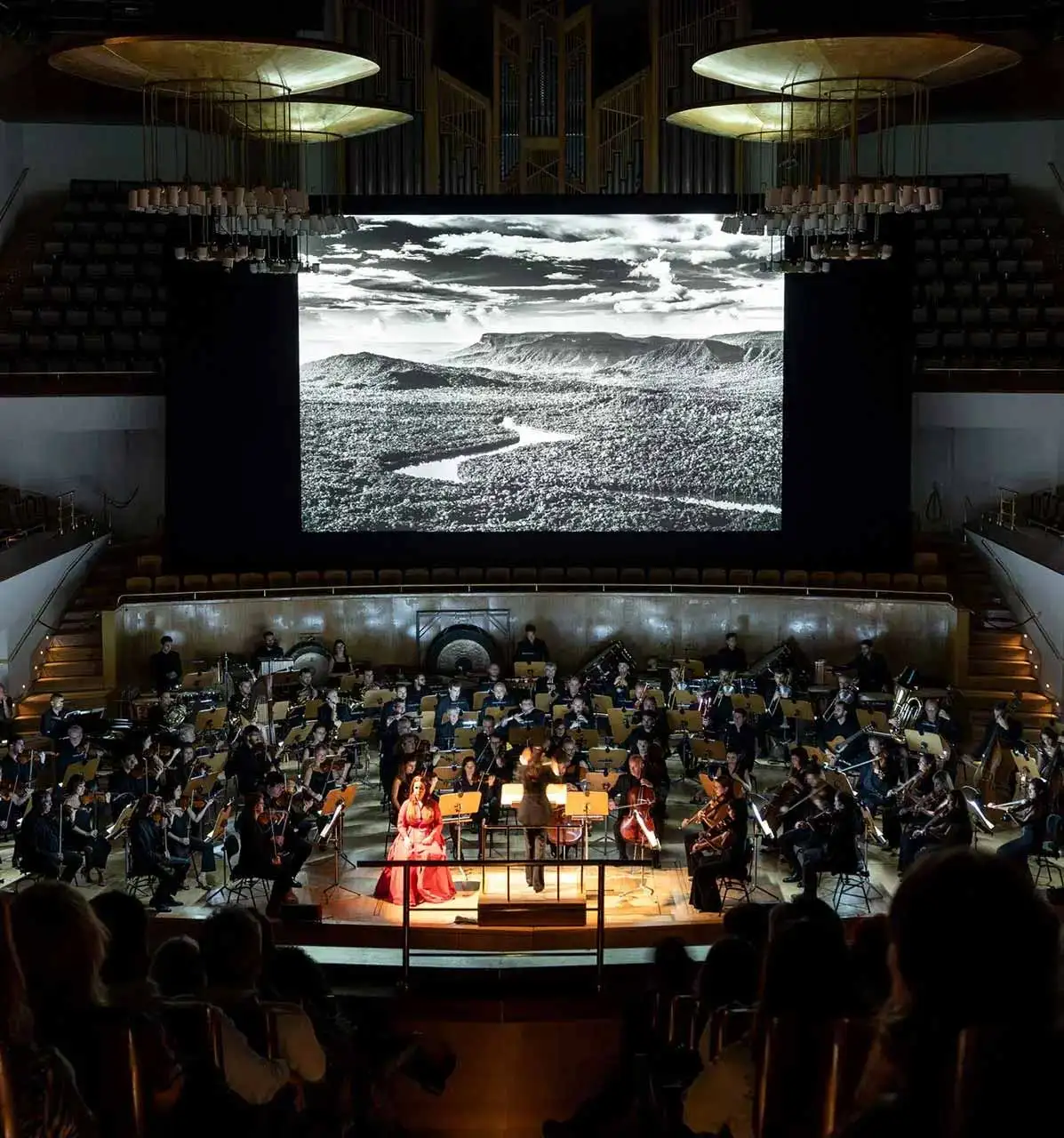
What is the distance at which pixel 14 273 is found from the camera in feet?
72.6

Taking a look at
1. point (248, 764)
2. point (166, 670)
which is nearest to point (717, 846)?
point (248, 764)

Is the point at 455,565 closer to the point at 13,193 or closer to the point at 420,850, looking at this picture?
the point at 13,193

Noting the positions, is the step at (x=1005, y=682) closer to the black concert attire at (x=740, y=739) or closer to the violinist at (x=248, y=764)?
the black concert attire at (x=740, y=739)

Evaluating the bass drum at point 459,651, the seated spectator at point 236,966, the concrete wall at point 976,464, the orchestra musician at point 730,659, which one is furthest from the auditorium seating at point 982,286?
the seated spectator at point 236,966

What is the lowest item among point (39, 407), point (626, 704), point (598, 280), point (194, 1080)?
point (626, 704)

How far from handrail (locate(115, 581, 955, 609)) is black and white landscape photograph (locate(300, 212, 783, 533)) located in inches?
48.3

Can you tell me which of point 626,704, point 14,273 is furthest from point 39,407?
point 626,704

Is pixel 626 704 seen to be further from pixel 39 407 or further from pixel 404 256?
pixel 39 407

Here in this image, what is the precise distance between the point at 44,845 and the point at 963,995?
10687mm

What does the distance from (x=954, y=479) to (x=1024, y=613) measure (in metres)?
4.54

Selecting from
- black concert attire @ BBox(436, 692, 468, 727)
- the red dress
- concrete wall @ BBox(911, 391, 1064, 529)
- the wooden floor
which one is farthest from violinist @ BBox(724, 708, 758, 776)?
concrete wall @ BBox(911, 391, 1064, 529)

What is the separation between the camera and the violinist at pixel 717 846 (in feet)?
37.2

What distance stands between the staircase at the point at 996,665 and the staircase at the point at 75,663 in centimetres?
1048

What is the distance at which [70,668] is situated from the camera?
1872 centimetres
